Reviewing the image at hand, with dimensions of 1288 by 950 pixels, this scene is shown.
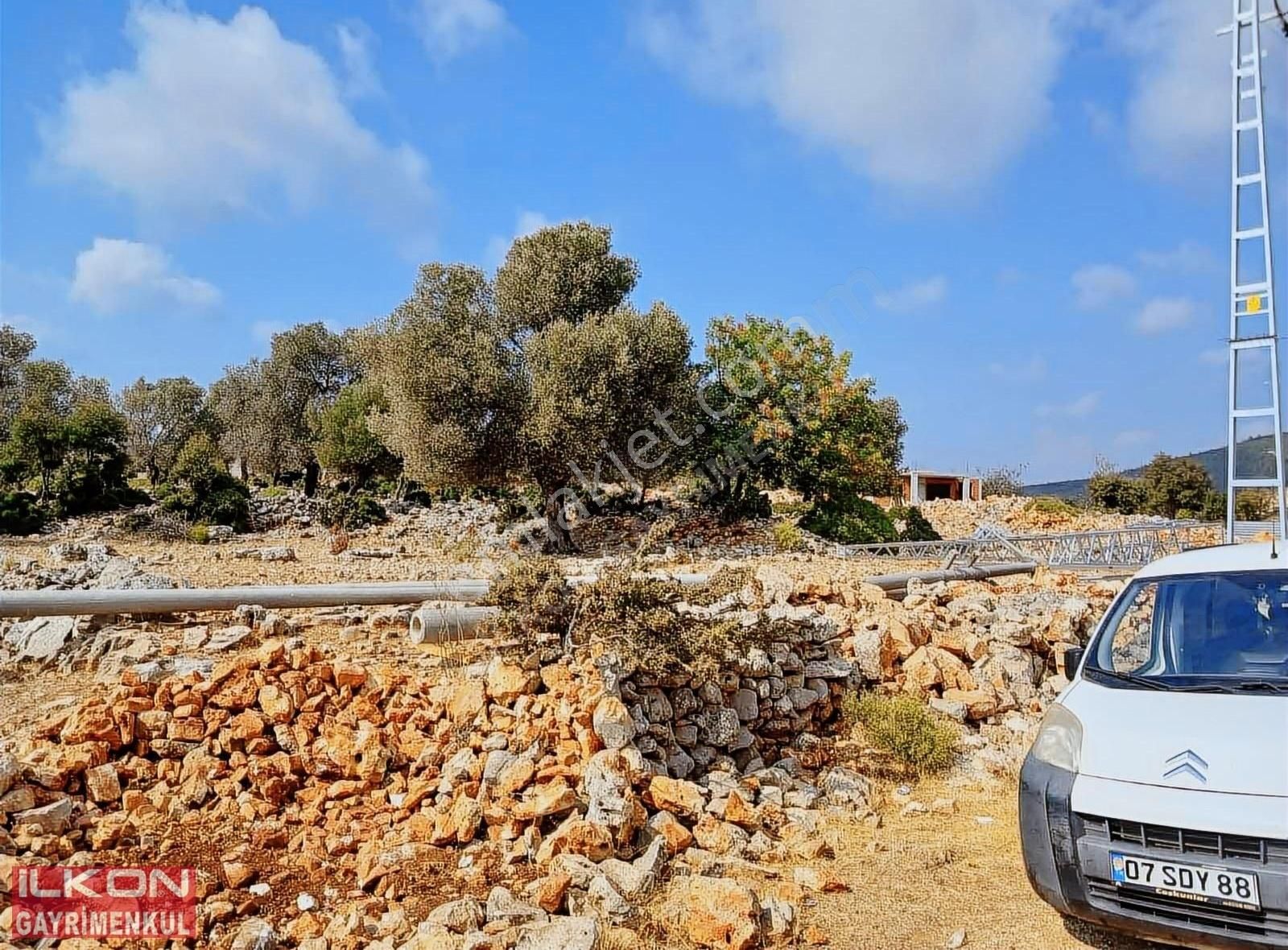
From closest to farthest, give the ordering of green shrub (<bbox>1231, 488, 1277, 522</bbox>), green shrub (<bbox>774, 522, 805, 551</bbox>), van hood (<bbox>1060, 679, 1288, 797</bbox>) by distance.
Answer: van hood (<bbox>1060, 679, 1288, 797</bbox>) → green shrub (<bbox>774, 522, 805, 551</bbox>) → green shrub (<bbox>1231, 488, 1277, 522</bbox>)

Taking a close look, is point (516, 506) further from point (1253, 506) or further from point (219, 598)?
point (1253, 506)

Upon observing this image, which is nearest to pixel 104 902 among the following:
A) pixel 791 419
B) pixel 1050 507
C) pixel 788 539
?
pixel 788 539

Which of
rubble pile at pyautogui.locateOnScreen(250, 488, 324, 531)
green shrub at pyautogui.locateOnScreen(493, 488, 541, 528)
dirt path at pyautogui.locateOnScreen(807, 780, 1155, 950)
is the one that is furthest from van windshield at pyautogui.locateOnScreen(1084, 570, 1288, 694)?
rubble pile at pyautogui.locateOnScreen(250, 488, 324, 531)

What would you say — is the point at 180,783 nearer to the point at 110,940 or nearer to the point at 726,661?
the point at 110,940

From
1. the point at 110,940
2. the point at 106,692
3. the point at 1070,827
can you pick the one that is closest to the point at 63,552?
the point at 106,692

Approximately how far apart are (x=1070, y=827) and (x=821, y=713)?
12.1 feet

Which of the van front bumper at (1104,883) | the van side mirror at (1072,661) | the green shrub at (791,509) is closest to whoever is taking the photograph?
the van front bumper at (1104,883)

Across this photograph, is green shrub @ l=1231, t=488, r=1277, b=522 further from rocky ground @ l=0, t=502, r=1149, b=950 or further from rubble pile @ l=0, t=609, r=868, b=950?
rubble pile @ l=0, t=609, r=868, b=950

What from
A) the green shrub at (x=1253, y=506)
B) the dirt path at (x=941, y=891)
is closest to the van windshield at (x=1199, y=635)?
the dirt path at (x=941, y=891)

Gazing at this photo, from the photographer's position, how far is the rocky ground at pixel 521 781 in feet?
13.9

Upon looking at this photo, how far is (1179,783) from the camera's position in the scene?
3.48 meters

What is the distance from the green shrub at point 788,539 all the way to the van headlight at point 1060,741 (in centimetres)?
1358

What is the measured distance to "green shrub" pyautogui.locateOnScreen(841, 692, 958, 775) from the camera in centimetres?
660

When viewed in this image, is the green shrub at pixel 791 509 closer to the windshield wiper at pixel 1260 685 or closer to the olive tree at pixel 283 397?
the olive tree at pixel 283 397
